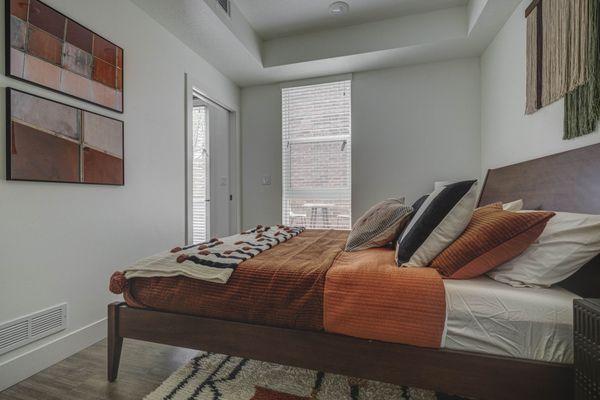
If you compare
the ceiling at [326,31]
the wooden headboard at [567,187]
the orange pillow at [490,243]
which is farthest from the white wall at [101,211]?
the wooden headboard at [567,187]

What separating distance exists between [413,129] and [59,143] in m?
3.24

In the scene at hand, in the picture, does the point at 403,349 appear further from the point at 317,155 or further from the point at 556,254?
the point at 317,155

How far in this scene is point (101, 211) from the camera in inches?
81.6

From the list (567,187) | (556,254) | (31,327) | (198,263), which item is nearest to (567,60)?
(567,187)

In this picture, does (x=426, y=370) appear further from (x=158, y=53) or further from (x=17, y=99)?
(x=158, y=53)

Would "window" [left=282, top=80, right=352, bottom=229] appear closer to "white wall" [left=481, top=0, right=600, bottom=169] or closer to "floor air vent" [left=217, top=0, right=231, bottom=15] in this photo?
"floor air vent" [left=217, top=0, right=231, bottom=15]

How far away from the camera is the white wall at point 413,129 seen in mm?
3279

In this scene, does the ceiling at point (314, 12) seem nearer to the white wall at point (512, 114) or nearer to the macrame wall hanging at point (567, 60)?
the white wall at point (512, 114)

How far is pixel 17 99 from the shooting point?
156 cm

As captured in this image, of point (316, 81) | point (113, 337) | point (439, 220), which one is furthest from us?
point (316, 81)

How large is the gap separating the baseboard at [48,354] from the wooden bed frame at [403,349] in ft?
1.69

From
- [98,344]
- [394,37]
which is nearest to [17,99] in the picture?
[98,344]

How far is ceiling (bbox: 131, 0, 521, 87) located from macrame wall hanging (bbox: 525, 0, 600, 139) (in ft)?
1.60

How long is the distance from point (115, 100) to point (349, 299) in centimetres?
213
